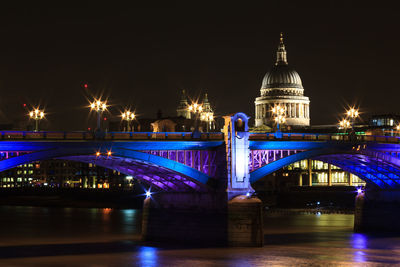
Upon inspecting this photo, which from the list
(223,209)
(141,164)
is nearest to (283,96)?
(223,209)

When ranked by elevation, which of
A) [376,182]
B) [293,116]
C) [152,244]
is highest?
[293,116]

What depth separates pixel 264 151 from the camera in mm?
63062

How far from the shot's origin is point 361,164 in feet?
243

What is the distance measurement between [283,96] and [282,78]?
5.26 metres

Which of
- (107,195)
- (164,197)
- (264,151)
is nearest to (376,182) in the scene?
(264,151)

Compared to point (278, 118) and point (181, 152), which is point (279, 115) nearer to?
point (278, 118)

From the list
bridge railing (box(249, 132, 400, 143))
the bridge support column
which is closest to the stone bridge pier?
bridge railing (box(249, 132, 400, 143))

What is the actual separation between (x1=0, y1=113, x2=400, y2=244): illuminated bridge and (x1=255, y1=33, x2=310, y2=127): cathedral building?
114956mm

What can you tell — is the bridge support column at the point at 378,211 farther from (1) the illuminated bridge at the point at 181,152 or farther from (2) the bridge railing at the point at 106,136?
(2) the bridge railing at the point at 106,136

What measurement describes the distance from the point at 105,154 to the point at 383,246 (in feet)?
77.9

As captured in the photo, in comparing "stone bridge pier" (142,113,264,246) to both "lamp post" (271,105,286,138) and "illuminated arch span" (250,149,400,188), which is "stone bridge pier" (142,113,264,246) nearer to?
"illuminated arch span" (250,149,400,188)

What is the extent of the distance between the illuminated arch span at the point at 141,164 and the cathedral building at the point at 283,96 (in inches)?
4760

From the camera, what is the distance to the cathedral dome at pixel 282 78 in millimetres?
186875

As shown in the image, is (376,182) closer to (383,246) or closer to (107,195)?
(383,246)
